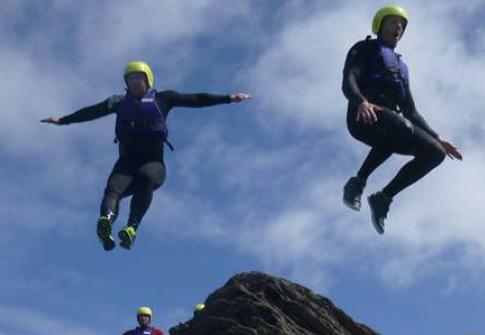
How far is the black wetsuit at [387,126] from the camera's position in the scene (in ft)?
50.6

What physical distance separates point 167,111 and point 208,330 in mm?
4902

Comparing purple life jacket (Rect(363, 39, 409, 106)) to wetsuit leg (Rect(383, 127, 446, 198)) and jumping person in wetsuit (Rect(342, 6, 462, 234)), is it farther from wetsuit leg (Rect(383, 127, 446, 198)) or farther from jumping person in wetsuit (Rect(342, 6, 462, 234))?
wetsuit leg (Rect(383, 127, 446, 198))

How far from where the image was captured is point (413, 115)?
16547 mm

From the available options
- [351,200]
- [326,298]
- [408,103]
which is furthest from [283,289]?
[408,103]

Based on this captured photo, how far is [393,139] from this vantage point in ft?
51.5

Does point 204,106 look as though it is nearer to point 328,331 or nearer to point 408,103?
point 408,103

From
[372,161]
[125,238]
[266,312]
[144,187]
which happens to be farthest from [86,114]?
[266,312]

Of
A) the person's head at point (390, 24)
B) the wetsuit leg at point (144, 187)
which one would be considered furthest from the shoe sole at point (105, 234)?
the person's head at point (390, 24)

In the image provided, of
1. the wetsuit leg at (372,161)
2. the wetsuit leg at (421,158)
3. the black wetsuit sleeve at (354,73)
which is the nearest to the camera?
the black wetsuit sleeve at (354,73)

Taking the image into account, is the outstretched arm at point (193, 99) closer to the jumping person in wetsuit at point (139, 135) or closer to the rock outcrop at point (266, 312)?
the jumping person in wetsuit at point (139, 135)

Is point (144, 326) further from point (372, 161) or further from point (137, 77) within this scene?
point (372, 161)

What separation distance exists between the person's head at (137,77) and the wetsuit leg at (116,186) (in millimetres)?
1323

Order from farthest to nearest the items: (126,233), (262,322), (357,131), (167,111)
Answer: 1. (167,111)
2. (126,233)
3. (357,131)
4. (262,322)

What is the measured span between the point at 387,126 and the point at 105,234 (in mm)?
4740
